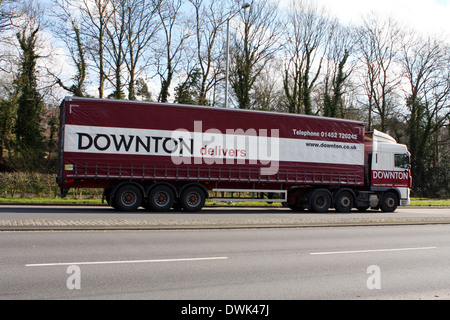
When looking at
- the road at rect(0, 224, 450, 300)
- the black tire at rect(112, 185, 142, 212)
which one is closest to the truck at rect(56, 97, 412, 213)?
the black tire at rect(112, 185, 142, 212)

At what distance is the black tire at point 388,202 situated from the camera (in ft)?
69.3

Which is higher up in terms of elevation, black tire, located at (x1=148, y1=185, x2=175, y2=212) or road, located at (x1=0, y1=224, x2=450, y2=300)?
black tire, located at (x1=148, y1=185, x2=175, y2=212)

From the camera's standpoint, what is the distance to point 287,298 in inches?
213

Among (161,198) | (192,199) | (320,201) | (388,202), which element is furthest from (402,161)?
(161,198)

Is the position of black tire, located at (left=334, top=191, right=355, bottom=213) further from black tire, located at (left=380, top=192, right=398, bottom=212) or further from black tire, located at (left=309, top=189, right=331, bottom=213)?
black tire, located at (left=380, top=192, right=398, bottom=212)

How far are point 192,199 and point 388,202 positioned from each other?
995 centimetres

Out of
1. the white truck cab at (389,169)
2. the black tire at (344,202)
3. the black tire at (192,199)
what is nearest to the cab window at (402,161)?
the white truck cab at (389,169)

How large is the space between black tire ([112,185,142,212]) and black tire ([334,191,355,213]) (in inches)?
359

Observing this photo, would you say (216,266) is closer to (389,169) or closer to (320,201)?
(320,201)

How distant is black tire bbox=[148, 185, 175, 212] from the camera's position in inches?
682

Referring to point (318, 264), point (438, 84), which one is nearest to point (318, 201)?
point (318, 264)

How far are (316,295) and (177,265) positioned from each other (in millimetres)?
2498

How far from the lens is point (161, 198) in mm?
17484

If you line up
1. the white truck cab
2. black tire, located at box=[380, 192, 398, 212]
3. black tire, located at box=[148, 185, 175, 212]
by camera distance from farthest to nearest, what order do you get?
black tire, located at box=[380, 192, 398, 212], the white truck cab, black tire, located at box=[148, 185, 175, 212]
